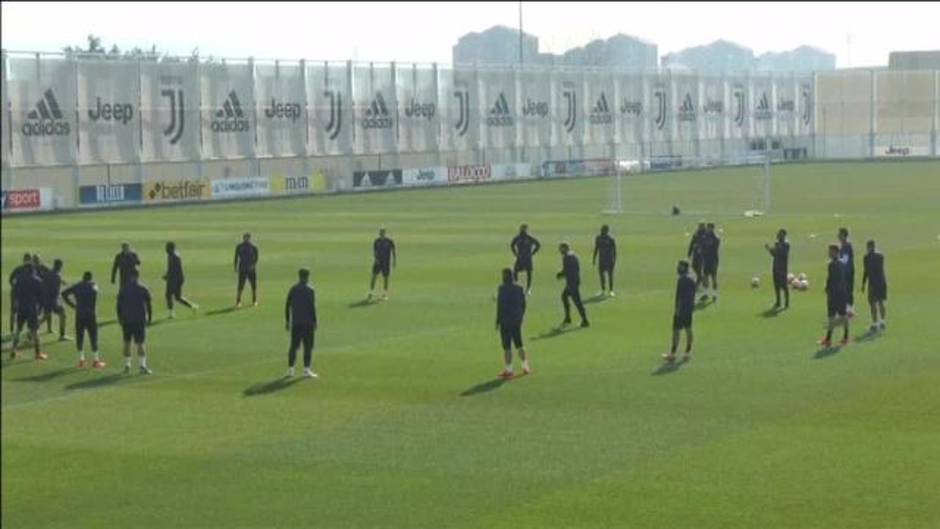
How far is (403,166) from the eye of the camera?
99.9 metres

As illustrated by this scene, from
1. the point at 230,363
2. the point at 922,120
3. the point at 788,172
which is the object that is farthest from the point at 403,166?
the point at 230,363

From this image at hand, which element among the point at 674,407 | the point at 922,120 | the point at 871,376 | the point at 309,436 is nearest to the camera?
the point at 309,436

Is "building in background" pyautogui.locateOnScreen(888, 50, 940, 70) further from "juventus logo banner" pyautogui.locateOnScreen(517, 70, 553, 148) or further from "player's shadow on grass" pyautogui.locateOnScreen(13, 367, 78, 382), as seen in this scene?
"juventus logo banner" pyautogui.locateOnScreen(517, 70, 553, 148)

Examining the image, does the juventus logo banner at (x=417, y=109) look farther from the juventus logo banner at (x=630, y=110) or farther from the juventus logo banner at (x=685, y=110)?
the juventus logo banner at (x=685, y=110)

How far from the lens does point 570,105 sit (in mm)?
113562

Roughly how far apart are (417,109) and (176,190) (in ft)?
76.0

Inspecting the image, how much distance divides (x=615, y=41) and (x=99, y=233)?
56.1 metres

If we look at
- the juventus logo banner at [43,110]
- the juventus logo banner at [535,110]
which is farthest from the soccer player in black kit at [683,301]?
the juventus logo banner at [535,110]

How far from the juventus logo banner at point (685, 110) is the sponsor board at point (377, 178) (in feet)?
104

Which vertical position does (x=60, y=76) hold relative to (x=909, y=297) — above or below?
above

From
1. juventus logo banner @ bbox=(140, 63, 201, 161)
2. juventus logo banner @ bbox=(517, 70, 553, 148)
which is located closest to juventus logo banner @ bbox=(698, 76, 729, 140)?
juventus logo banner @ bbox=(517, 70, 553, 148)

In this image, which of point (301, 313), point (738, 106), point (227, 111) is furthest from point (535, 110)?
point (301, 313)

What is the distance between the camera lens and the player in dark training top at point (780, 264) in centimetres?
3192

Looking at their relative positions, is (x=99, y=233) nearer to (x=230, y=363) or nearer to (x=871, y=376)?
(x=230, y=363)
